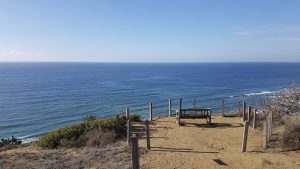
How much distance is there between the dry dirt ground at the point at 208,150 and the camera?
37.7ft

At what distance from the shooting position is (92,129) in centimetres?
1786

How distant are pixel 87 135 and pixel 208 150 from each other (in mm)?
6515

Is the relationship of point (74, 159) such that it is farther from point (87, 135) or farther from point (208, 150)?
point (208, 150)

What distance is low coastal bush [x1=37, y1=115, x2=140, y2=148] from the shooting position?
16.1 metres

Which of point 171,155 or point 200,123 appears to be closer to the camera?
point 171,155

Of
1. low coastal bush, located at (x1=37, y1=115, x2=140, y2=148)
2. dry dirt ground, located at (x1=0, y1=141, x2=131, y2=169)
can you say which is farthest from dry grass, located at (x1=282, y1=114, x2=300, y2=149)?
low coastal bush, located at (x1=37, y1=115, x2=140, y2=148)

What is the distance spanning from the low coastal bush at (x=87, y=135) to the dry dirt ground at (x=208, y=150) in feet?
6.24

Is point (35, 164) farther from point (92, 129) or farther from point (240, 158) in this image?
point (240, 158)

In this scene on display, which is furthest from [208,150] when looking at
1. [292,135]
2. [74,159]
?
[74,159]

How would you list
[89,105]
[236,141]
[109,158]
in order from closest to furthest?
1. [109,158]
2. [236,141]
3. [89,105]

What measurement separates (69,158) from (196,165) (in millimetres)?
5019

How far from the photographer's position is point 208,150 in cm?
1367

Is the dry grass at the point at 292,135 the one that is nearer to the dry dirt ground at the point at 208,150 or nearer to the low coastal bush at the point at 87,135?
the dry dirt ground at the point at 208,150

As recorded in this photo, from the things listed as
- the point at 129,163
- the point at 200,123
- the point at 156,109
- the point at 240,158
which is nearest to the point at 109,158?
the point at 129,163
